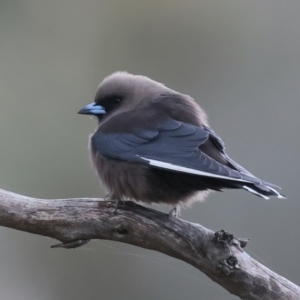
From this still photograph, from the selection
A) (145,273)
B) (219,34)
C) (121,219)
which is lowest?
(145,273)

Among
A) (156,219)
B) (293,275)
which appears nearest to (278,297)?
(156,219)

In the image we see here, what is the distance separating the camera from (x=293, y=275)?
4.80m

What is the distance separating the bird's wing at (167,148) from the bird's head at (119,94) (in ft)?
0.86

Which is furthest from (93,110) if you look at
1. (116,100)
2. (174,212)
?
(174,212)

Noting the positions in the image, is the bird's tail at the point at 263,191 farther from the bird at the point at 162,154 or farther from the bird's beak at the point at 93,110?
the bird's beak at the point at 93,110

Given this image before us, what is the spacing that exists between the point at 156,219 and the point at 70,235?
17.4 inches

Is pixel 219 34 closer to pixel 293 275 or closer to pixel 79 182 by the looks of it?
pixel 79 182

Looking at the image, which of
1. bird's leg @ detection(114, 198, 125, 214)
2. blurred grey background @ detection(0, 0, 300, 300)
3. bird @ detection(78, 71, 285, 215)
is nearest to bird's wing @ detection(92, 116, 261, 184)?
bird @ detection(78, 71, 285, 215)

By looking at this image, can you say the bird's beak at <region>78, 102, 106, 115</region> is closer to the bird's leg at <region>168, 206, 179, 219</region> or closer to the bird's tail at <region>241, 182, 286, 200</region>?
the bird's leg at <region>168, 206, 179, 219</region>

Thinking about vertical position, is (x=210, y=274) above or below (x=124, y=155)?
below

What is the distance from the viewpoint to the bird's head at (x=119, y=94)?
365cm

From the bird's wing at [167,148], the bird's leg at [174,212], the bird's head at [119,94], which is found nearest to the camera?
the bird's wing at [167,148]

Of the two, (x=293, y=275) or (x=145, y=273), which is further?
(x=145, y=273)

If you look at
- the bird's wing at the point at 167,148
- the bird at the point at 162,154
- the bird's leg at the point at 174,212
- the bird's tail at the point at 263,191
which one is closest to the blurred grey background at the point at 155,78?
the bird's leg at the point at 174,212
